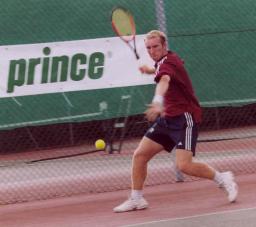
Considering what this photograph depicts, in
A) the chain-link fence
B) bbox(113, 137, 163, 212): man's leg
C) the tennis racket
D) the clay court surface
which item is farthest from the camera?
the tennis racket

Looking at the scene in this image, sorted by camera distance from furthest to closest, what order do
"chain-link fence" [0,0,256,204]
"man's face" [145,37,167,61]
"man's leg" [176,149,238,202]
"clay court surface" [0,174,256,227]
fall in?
1. "chain-link fence" [0,0,256,204]
2. "man's leg" [176,149,238,202]
3. "man's face" [145,37,167,61]
4. "clay court surface" [0,174,256,227]

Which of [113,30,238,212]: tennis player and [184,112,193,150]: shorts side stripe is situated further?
[184,112,193,150]: shorts side stripe

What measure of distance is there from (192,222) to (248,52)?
583 centimetres

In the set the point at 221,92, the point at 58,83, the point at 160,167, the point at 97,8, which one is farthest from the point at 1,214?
the point at 221,92

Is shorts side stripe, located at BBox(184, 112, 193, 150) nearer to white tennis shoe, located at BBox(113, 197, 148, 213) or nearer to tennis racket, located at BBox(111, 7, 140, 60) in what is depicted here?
white tennis shoe, located at BBox(113, 197, 148, 213)

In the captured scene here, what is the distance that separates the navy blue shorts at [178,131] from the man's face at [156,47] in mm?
596

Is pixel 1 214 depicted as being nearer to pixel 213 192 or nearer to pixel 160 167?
pixel 213 192

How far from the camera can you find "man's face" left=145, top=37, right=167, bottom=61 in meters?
6.86

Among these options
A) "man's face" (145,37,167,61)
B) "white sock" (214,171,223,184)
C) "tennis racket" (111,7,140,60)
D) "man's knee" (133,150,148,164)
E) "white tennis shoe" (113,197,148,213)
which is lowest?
"white tennis shoe" (113,197,148,213)

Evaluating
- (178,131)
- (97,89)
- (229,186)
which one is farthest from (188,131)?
(97,89)

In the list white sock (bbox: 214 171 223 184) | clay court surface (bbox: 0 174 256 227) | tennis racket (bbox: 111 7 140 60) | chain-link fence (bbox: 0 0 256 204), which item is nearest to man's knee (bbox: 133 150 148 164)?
clay court surface (bbox: 0 174 256 227)

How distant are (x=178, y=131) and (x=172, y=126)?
0.08 m

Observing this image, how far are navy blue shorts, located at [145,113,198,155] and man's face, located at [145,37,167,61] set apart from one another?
596 mm

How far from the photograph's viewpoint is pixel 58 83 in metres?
8.92
